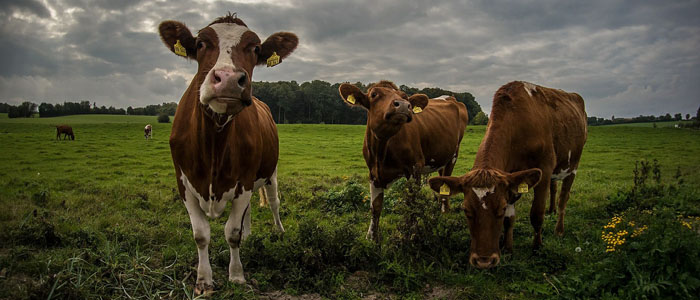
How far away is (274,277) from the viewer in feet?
14.9

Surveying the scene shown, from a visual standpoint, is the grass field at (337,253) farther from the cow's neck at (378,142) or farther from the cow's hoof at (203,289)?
the cow's neck at (378,142)

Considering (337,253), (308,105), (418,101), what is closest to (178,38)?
(337,253)

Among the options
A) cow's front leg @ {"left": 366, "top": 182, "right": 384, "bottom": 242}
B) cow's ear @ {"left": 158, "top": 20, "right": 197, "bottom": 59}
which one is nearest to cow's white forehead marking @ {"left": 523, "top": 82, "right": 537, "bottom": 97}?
cow's front leg @ {"left": 366, "top": 182, "right": 384, "bottom": 242}

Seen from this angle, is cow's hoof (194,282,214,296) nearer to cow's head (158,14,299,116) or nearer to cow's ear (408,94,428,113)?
cow's head (158,14,299,116)

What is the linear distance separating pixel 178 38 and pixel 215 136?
1.03m

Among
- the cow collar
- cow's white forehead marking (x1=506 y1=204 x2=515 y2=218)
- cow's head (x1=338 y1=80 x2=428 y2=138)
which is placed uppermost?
cow's head (x1=338 y1=80 x2=428 y2=138)

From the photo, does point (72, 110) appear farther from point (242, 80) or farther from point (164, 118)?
point (242, 80)

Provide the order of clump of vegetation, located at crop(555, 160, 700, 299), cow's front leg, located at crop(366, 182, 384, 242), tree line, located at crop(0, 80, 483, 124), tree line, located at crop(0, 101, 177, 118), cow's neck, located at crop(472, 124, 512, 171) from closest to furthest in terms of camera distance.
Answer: clump of vegetation, located at crop(555, 160, 700, 299) → cow's neck, located at crop(472, 124, 512, 171) → cow's front leg, located at crop(366, 182, 384, 242) → tree line, located at crop(0, 101, 177, 118) → tree line, located at crop(0, 80, 483, 124)

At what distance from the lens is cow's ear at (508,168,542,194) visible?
4.28 m

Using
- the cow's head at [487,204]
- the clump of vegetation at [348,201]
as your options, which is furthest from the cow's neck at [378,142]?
the clump of vegetation at [348,201]

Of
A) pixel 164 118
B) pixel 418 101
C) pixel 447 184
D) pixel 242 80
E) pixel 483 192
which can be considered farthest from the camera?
pixel 164 118

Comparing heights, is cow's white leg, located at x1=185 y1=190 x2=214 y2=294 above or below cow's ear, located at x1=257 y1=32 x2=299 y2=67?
below

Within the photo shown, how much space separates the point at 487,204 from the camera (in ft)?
13.9

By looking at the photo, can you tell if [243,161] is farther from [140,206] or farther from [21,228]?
[140,206]
